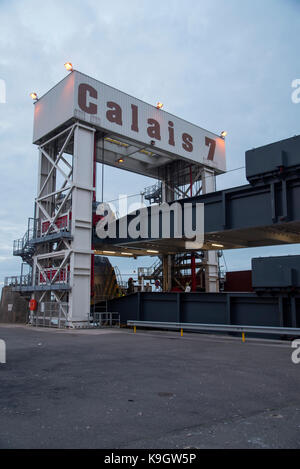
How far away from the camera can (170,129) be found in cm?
3222

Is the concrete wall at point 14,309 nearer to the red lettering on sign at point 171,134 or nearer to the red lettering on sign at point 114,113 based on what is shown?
the red lettering on sign at point 114,113

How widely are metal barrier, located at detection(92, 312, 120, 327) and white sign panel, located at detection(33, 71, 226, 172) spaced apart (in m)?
13.2

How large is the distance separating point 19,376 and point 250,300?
42.6 feet

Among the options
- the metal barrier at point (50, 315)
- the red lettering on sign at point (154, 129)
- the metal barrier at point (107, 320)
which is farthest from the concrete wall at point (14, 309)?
the red lettering on sign at point (154, 129)

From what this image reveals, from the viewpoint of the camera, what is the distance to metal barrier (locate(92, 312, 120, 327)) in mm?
26469

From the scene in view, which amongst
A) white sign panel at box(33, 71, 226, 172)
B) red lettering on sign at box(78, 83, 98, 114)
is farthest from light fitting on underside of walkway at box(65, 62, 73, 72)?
red lettering on sign at box(78, 83, 98, 114)

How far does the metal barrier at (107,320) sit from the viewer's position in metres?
26.5

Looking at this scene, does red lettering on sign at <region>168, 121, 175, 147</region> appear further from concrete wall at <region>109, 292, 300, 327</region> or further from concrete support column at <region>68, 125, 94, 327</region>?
concrete wall at <region>109, 292, 300, 327</region>

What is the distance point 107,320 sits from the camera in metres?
27.5

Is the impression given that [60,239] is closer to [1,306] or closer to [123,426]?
[1,306]

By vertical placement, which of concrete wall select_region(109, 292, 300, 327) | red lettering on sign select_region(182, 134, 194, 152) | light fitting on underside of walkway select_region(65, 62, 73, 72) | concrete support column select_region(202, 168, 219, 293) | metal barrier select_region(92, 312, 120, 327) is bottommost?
metal barrier select_region(92, 312, 120, 327)

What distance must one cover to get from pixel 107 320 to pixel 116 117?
14.7 meters

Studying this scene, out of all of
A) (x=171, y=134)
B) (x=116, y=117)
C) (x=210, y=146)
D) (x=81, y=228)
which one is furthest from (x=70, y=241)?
(x=210, y=146)
